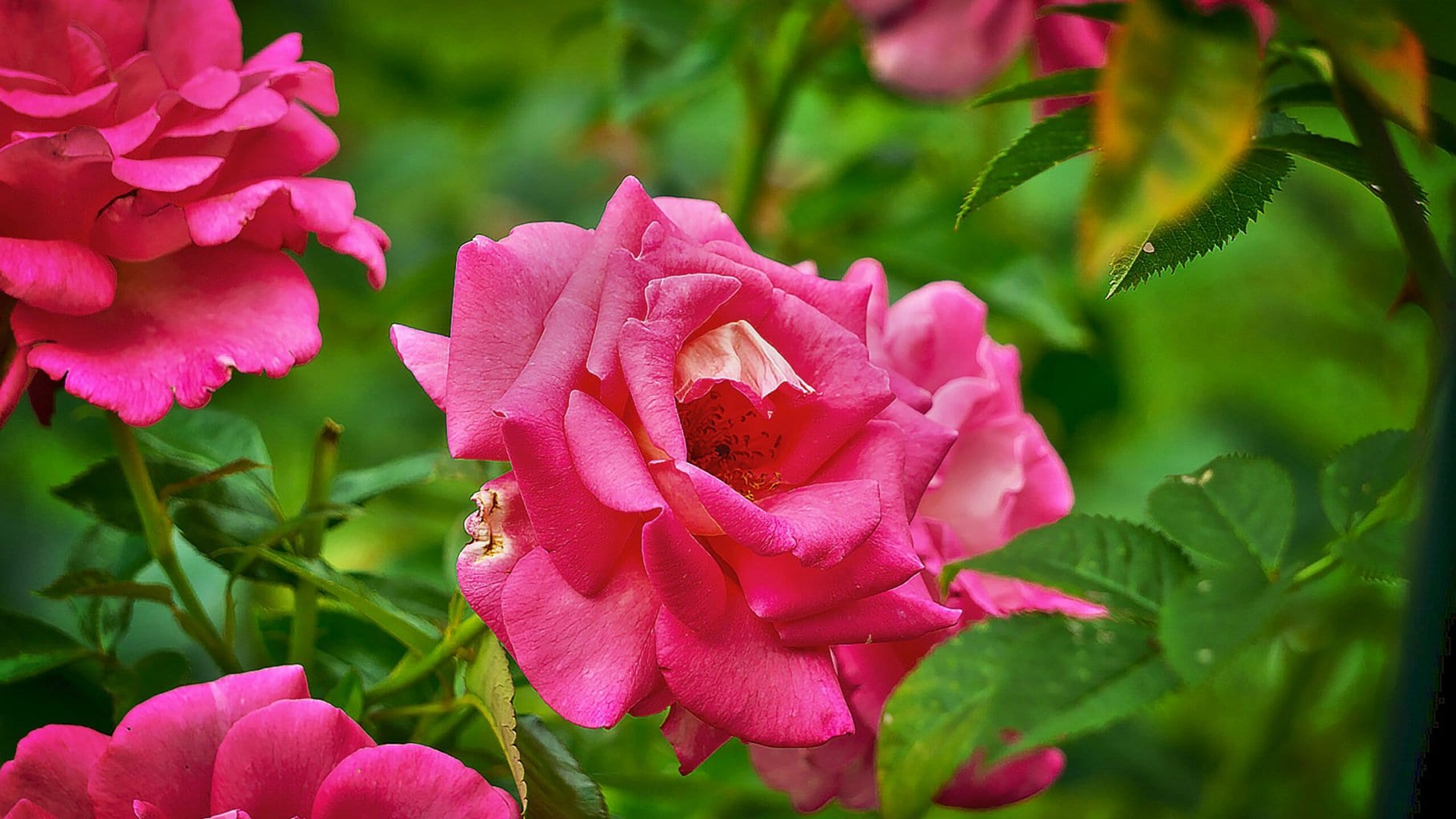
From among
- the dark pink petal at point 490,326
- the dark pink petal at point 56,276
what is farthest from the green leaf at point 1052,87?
the dark pink petal at point 56,276

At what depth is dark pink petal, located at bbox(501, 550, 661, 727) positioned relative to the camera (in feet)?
0.87

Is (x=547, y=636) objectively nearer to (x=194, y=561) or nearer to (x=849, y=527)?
(x=849, y=527)

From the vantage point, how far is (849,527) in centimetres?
28

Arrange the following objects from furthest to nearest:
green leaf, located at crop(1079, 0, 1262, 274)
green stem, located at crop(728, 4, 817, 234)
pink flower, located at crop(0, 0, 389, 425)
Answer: green stem, located at crop(728, 4, 817, 234) → pink flower, located at crop(0, 0, 389, 425) → green leaf, located at crop(1079, 0, 1262, 274)

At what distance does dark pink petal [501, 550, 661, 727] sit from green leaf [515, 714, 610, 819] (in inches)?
1.7

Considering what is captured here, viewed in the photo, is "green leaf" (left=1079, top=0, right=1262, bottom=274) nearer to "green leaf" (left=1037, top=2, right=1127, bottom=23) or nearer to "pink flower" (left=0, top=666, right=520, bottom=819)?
"green leaf" (left=1037, top=2, right=1127, bottom=23)

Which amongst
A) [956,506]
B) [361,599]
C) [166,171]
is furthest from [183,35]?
[956,506]

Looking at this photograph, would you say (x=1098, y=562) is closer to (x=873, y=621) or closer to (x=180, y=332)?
(x=873, y=621)

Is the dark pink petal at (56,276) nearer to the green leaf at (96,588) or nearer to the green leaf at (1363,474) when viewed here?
the green leaf at (96,588)

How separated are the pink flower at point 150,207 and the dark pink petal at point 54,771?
76mm

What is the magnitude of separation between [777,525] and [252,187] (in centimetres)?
16

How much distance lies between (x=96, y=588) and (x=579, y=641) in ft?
0.49

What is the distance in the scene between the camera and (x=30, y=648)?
35cm

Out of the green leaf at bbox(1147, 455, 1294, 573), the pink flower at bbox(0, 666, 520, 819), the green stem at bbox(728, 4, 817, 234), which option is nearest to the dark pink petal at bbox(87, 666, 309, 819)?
the pink flower at bbox(0, 666, 520, 819)
